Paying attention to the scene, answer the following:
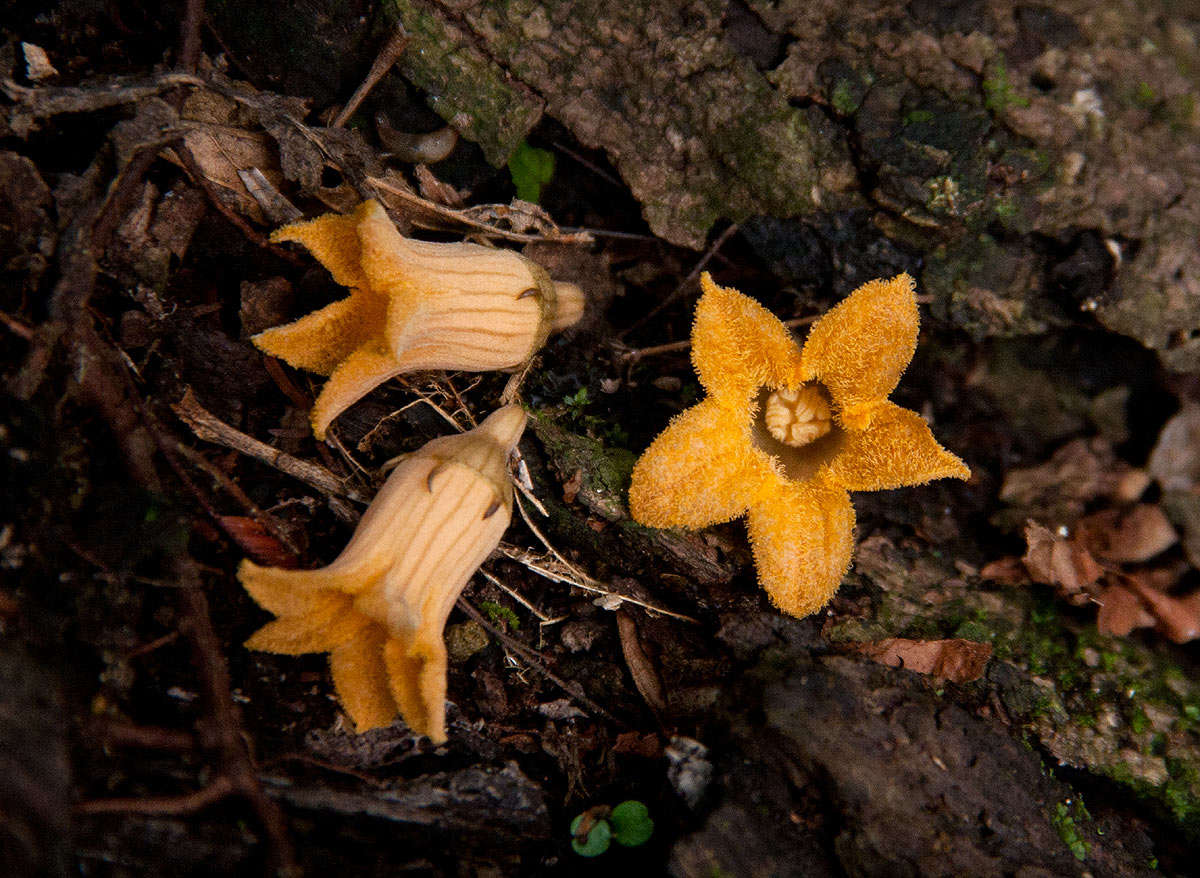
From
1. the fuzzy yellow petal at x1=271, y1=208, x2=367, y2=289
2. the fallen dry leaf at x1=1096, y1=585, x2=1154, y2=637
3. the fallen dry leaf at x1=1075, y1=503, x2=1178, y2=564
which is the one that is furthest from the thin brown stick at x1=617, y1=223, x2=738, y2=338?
the fallen dry leaf at x1=1075, y1=503, x2=1178, y2=564

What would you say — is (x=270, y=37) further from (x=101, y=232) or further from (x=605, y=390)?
(x=605, y=390)

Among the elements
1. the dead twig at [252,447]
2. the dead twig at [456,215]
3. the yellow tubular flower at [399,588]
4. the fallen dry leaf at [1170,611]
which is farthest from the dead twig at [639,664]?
the fallen dry leaf at [1170,611]

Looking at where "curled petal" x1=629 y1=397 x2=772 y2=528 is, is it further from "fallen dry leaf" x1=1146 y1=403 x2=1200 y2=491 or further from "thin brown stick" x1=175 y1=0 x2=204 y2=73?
"fallen dry leaf" x1=1146 y1=403 x2=1200 y2=491

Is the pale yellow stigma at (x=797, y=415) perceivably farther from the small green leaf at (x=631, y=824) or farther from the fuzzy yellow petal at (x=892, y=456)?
the small green leaf at (x=631, y=824)

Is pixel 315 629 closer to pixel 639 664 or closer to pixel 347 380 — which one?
pixel 347 380

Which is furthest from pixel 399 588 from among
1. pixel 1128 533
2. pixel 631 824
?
pixel 1128 533

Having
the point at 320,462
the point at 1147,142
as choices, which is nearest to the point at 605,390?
the point at 320,462

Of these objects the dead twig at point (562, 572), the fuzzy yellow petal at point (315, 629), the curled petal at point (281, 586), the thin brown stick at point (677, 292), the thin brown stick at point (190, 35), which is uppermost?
the thin brown stick at point (190, 35)
